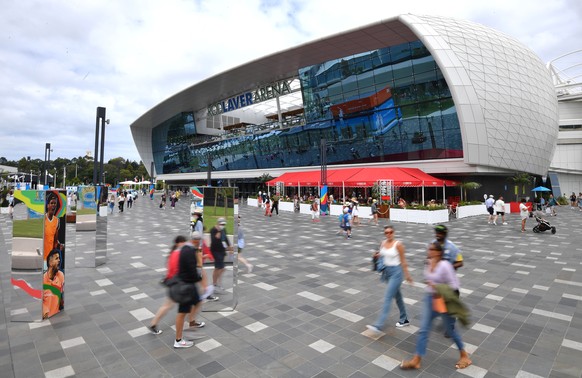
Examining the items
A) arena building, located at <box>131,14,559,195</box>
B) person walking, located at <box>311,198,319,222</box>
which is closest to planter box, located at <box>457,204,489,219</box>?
arena building, located at <box>131,14,559,195</box>

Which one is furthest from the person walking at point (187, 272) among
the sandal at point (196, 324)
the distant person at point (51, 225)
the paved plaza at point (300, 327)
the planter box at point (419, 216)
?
the planter box at point (419, 216)

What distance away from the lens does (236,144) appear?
148 feet

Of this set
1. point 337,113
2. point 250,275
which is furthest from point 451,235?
point 337,113

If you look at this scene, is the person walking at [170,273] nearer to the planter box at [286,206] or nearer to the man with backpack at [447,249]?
the man with backpack at [447,249]

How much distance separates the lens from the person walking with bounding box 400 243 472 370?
3725 mm

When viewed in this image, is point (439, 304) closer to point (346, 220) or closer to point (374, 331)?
point (374, 331)

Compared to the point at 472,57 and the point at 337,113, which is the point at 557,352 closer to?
the point at 472,57

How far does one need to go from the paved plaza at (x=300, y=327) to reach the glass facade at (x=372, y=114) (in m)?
18.7

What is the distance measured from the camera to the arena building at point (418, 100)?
24172mm

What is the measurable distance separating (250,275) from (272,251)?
2.81m

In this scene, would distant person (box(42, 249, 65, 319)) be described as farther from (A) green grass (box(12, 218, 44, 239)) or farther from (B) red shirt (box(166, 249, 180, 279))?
(B) red shirt (box(166, 249, 180, 279))

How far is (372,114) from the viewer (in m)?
29.5

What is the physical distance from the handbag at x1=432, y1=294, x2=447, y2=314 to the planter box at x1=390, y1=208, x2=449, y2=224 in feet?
52.9

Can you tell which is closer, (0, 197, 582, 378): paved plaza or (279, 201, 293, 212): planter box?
(0, 197, 582, 378): paved plaza
